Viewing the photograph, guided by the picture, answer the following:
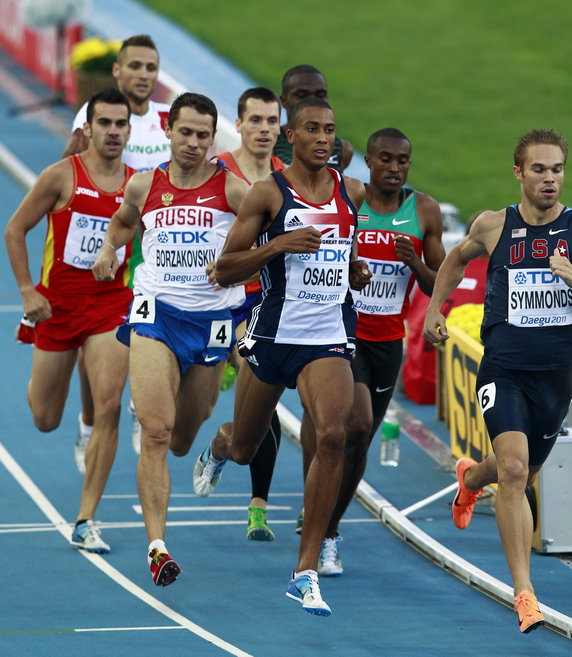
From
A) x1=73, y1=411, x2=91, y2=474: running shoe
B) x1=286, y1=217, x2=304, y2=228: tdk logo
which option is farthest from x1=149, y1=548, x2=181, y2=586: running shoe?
x1=73, y1=411, x2=91, y2=474: running shoe

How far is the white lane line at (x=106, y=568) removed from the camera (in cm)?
880

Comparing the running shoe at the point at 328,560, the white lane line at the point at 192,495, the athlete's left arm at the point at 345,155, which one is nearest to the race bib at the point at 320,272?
the running shoe at the point at 328,560

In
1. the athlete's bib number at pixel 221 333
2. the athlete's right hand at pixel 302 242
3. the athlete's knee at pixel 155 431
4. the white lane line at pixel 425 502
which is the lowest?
the white lane line at pixel 425 502

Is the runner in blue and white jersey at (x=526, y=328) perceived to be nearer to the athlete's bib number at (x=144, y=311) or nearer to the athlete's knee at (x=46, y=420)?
the athlete's bib number at (x=144, y=311)

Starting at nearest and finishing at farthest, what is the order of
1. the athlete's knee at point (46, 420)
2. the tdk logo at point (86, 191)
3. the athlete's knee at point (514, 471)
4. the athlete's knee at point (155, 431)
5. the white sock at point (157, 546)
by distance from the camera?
the athlete's knee at point (514, 471) → the white sock at point (157, 546) → the athlete's knee at point (155, 431) → the tdk logo at point (86, 191) → the athlete's knee at point (46, 420)

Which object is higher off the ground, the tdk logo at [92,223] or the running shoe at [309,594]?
the tdk logo at [92,223]

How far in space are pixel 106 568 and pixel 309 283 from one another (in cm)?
243

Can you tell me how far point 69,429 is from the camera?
526 inches

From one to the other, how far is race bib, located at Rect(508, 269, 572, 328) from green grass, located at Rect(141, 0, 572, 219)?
1395 centimetres

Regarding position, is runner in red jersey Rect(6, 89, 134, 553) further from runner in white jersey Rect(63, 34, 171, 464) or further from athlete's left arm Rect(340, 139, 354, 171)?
athlete's left arm Rect(340, 139, 354, 171)

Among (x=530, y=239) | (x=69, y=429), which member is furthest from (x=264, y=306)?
(x=69, y=429)

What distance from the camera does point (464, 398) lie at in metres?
12.1

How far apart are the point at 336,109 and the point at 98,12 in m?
4.95

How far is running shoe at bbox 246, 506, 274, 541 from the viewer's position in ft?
34.6
